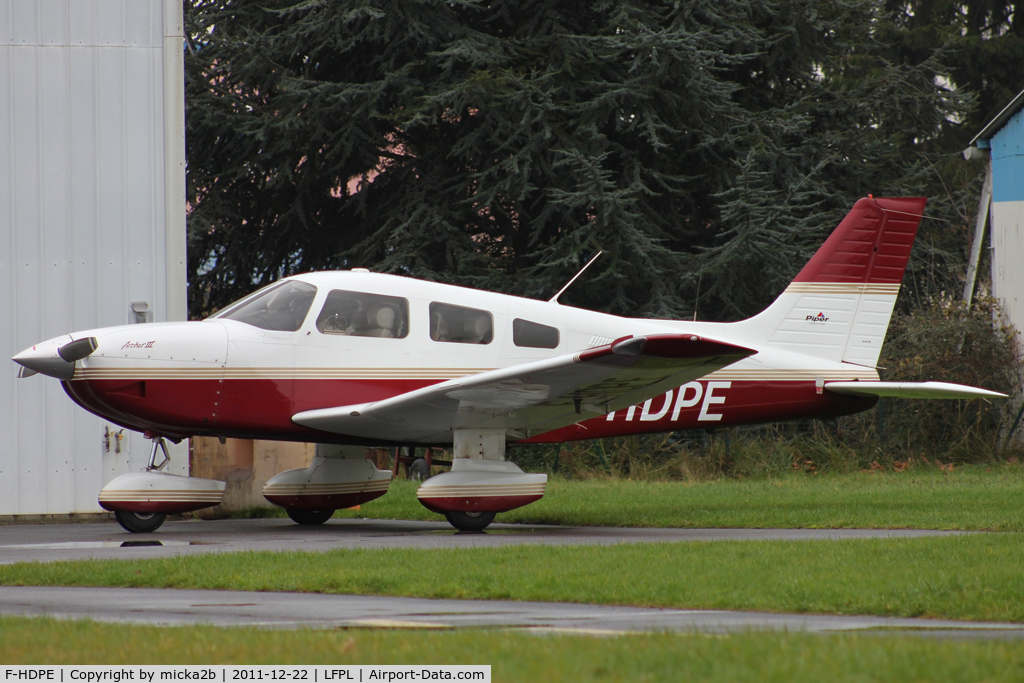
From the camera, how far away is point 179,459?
13023 millimetres

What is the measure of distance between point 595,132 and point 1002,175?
286 inches

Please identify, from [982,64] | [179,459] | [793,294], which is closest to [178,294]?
[179,459]

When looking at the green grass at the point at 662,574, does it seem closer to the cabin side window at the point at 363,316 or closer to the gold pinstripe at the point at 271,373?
the gold pinstripe at the point at 271,373

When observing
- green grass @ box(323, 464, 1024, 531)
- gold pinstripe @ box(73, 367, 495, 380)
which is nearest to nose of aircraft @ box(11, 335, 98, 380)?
gold pinstripe @ box(73, 367, 495, 380)

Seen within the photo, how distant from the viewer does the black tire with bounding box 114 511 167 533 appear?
36.1ft

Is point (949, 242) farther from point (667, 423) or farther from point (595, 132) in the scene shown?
point (667, 423)

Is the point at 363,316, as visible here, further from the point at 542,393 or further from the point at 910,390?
the point at 910,390

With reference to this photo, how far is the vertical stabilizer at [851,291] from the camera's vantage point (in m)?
12.9

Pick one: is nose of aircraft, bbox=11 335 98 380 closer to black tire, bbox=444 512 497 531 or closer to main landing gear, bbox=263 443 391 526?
main landing gear, bbox=263 443 391 526

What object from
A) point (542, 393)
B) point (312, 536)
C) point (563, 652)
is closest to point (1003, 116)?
point (542, 393)

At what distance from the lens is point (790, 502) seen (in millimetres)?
12969

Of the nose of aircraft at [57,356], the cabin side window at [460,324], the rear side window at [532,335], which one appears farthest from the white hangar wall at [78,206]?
the rear side window at [532,335]

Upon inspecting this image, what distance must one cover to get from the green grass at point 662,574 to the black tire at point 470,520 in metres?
2.33

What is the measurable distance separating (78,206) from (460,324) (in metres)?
4.75
